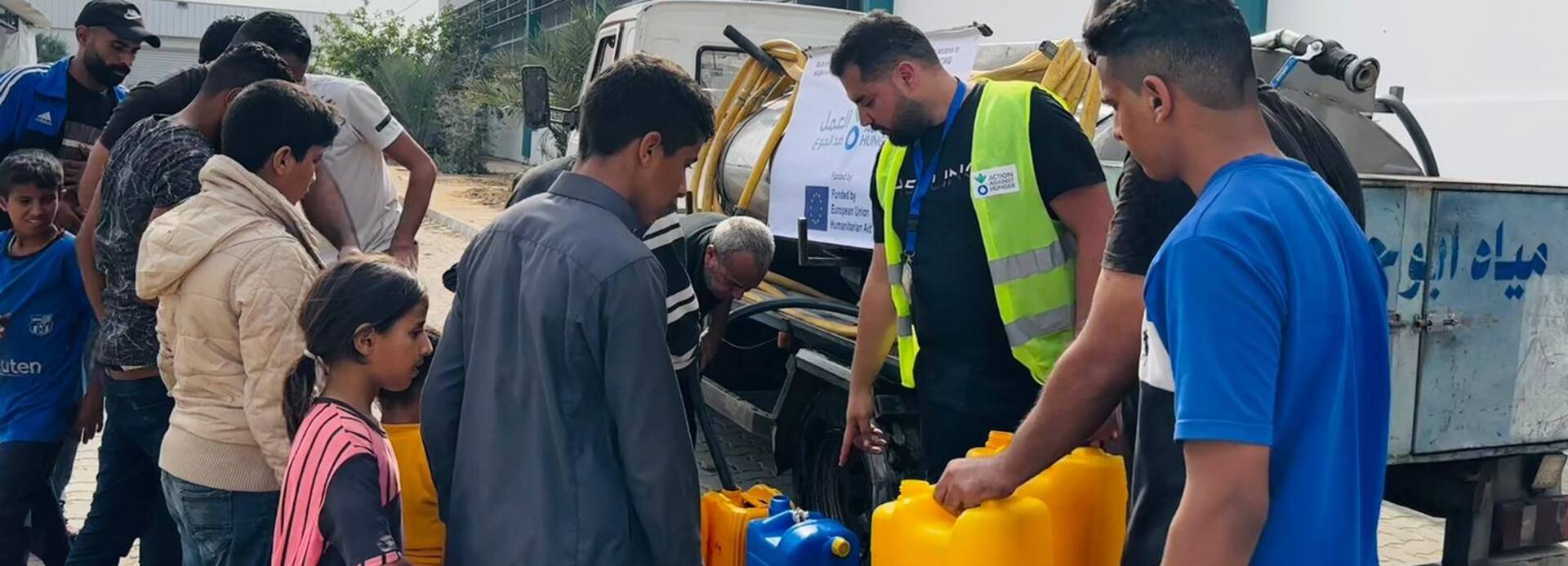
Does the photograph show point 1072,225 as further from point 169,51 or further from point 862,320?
point 169,51

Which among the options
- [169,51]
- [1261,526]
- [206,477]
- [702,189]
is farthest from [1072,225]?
[169,51]

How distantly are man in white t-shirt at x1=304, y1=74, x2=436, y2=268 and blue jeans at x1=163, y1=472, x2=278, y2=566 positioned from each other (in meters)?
1.28

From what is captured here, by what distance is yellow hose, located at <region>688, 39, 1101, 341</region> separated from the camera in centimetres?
442

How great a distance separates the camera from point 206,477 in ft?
8.95

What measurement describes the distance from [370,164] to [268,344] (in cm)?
158

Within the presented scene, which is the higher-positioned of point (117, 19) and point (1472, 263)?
point (117, 19)

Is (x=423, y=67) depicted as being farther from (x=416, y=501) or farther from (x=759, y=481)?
(x=416, y=501)

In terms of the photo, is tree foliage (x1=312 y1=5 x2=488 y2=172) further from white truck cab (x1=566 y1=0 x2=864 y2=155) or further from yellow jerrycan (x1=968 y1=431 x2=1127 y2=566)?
yellow jerrycan (x1=968 y1=431 x2=1127 y2=566)

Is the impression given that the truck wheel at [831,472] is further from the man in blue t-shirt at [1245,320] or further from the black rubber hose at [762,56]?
the man in blue t-shirt at [1245,320]

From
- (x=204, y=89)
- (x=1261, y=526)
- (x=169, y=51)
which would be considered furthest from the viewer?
(x=169, y=51)

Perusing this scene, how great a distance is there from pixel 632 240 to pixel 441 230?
17.0 metres

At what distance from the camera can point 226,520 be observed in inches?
108

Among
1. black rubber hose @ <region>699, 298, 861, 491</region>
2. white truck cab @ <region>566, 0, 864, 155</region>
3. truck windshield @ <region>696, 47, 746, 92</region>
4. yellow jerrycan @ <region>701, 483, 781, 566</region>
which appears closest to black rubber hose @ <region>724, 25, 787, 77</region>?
white truck cab @ <region>566, 0, 864, 155</region>

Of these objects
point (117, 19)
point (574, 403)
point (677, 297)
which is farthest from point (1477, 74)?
point (574, 403)
